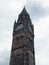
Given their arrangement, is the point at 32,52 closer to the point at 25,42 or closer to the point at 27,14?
the point at 25,42

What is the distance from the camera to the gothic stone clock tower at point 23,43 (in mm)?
32344

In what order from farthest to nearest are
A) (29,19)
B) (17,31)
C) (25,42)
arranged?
(29,19)
(17,31)
(25,42)

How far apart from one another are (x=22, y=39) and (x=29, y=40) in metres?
1.60

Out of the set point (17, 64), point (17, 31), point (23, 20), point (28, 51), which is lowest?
point (17, 64)

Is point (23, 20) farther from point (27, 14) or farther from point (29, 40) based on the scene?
point (29, 40)

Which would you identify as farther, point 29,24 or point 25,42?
point 29,24

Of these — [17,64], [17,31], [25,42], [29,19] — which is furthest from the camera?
[29,19]

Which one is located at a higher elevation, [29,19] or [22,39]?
[29,19]

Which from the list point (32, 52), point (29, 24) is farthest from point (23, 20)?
point (32, 52)

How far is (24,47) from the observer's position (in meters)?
33.4

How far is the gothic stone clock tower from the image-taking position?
3234 centimetres

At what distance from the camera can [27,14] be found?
40094 mm

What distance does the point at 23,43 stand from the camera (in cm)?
3412

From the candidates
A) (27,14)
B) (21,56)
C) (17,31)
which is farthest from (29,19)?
(21,56)
